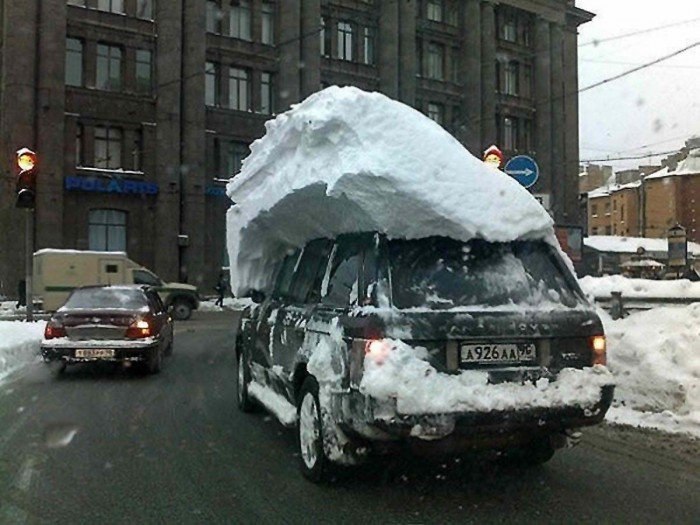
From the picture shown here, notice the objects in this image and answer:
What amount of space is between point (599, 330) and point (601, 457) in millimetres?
1496

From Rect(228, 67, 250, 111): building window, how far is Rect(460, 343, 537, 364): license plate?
36827 millimetres

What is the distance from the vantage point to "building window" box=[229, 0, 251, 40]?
4059cm

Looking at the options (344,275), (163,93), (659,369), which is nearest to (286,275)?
(344,275)

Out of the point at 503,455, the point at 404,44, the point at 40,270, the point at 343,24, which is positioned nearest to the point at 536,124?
the point at 404,44

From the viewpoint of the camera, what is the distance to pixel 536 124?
5425cm

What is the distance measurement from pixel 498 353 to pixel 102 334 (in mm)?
7203

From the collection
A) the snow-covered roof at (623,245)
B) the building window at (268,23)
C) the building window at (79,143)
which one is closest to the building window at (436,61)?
the building window at (268,23)

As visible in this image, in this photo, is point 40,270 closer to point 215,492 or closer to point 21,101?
point 21,101

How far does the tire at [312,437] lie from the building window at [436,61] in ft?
147

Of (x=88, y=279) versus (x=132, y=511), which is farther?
(x=88, y=279)

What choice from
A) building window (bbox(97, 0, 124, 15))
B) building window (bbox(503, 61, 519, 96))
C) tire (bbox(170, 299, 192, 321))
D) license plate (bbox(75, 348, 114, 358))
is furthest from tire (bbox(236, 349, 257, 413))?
Answer: building window (bbox(503, 61, 519, 96))

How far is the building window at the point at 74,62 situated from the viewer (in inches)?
1390

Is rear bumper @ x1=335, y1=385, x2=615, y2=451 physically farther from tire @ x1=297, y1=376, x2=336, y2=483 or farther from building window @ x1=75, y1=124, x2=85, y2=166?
building window @ x1=75, y1=124, x2=85, y2=166

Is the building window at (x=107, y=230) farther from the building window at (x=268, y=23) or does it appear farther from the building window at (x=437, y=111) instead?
the building window at (x=437, y=111)
